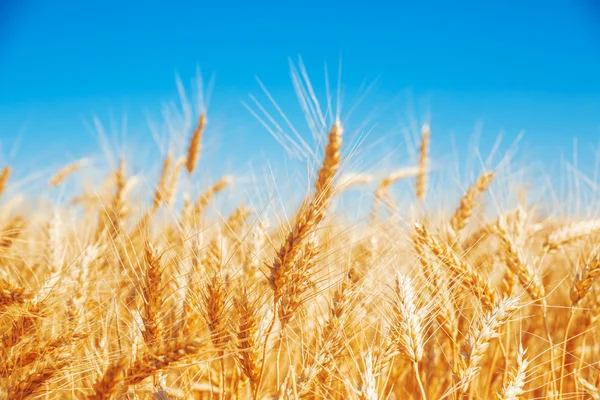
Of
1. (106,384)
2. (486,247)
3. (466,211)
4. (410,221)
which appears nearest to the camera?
(106,384)

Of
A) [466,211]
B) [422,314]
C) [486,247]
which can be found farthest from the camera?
[486,247]

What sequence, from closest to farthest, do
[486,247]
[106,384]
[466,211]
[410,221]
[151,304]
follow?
[106,384], [151,304], [410,221], [466,211], [486,247]

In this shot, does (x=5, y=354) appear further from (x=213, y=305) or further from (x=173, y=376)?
(x=173, y=376)

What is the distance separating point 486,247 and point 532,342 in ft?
1.88

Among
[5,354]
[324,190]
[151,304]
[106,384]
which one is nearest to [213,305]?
[151,304]

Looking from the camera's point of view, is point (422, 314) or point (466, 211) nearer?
point (422, 314)

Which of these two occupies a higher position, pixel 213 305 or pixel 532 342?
pixel 213 305

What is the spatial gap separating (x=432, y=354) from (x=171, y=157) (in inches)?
91.5

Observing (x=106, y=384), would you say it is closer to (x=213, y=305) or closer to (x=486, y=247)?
(x=213, y=305)

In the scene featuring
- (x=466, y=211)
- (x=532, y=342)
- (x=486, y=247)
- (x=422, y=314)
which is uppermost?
(x=466, y=211)

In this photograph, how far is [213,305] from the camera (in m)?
1.36

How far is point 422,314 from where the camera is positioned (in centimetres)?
146

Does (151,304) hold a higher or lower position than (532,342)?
higher

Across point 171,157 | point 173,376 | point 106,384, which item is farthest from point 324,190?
point 171,157
